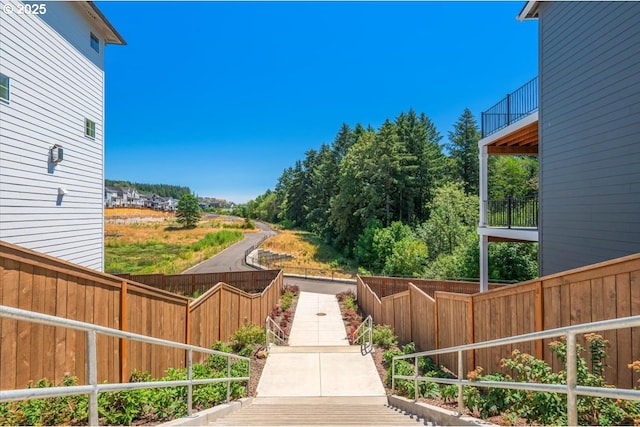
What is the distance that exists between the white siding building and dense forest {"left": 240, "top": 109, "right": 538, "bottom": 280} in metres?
16.2

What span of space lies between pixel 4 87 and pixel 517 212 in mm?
13404

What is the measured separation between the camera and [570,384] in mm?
2051

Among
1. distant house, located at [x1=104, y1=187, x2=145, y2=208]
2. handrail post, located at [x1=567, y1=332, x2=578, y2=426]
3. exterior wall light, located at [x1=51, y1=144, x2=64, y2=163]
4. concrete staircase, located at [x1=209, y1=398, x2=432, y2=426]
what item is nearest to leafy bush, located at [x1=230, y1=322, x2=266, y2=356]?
concrete staircase, located at [x1=209, y1=398, x2=432, y2=426]

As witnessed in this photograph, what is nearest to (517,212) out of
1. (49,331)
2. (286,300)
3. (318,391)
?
(318,391)

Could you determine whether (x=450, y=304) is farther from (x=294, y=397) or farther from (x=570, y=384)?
(x=570, y=384)

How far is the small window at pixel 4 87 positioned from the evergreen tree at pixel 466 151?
3938 centimetres

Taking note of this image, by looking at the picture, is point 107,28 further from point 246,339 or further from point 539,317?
point 539,317

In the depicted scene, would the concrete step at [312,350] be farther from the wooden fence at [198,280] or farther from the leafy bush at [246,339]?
the wooden fence at [198,280]

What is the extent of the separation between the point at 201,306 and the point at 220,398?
7.40ft

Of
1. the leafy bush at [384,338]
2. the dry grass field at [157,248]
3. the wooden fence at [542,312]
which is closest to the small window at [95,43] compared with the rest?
the wooden fence at [542,312]

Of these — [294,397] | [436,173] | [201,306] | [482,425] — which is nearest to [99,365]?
[201,306]

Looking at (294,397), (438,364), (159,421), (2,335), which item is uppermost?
(2,335)

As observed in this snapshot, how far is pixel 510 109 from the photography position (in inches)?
412

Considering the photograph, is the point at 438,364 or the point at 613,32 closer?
the point at 613,32
